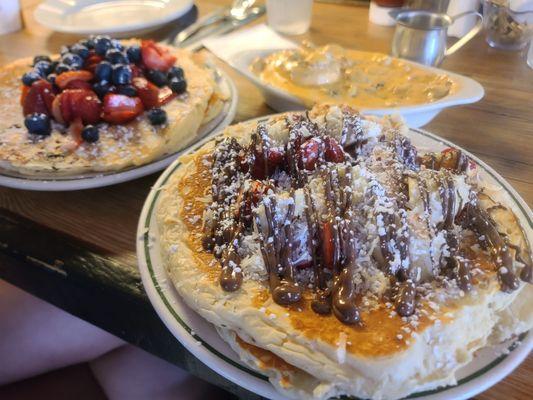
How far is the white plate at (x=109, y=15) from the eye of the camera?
208 centimetres

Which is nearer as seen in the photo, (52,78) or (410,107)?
(410,107)

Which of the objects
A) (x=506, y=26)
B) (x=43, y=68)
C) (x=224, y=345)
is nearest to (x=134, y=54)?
(x=43, y=68)

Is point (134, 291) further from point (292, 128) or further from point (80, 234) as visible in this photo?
point (292, 128)

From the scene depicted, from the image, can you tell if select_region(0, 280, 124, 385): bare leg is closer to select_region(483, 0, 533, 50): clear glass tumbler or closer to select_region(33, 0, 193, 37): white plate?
select_region(33, 0, 193, 37): white plate

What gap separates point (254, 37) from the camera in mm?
1756

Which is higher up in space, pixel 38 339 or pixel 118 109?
pixel 118 109

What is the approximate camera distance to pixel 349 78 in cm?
160

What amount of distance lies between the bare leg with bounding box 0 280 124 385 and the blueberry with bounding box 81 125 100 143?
0.50 meters

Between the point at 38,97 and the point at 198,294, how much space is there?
0.95 meters

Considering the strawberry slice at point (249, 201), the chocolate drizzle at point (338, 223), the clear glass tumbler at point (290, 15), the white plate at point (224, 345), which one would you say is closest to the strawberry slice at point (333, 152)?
the chocolate drizzle at point (338, 223)

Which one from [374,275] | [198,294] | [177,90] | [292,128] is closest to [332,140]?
[292,128]

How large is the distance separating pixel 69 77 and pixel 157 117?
36 centimetres

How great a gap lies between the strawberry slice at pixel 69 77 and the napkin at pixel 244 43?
43cm

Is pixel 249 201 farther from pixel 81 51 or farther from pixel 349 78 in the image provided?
pixel 81 51
